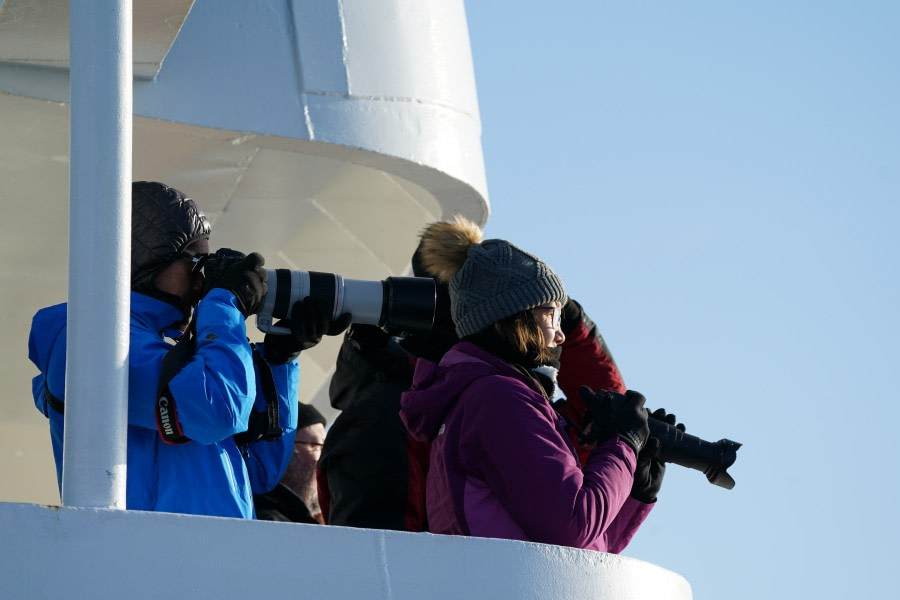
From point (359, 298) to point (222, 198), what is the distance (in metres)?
2.08

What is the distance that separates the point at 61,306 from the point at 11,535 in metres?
0.72

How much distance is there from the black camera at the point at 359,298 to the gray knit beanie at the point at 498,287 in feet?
0.34

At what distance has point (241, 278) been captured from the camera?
310 centimetres

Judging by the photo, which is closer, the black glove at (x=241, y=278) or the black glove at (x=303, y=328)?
the black glove at (x=241, y=278)

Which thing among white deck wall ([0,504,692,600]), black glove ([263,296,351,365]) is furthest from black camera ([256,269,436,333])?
white deck wall ([0,504,692,600])

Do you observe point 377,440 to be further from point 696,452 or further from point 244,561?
point 244,561

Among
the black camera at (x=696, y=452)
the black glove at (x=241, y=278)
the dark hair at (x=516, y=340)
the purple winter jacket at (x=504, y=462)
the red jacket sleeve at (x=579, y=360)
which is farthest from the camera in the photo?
the red jacket sleeve at (x=579, y=360)

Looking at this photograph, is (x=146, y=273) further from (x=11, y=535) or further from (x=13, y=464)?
(x=13, y=464)

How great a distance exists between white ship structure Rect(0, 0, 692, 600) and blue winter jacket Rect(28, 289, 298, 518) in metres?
0.18

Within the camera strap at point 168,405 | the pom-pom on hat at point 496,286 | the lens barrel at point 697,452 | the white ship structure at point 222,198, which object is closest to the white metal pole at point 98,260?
the white ship structure at point 222,198

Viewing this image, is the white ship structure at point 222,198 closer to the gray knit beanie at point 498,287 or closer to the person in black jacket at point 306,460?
the gray knit beanie at point 498,287

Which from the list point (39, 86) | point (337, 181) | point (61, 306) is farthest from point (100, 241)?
point (337, 181)

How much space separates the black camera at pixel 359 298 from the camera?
329 cm

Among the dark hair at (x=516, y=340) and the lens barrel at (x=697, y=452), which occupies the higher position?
the dark hair at (x=516, y=340)
